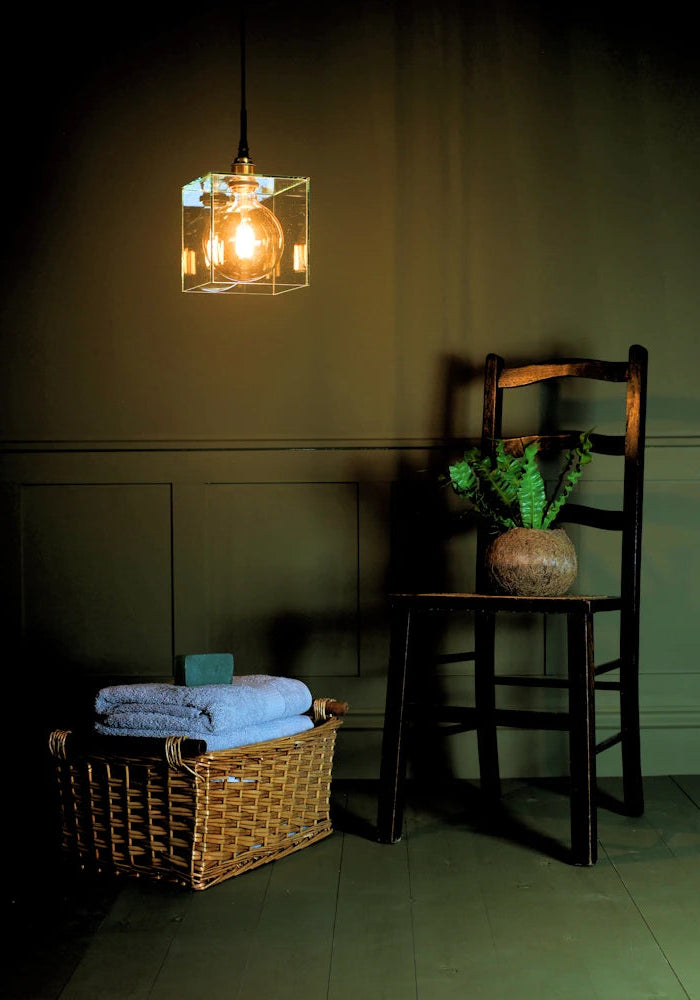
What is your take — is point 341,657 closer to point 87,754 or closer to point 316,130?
point 87,754

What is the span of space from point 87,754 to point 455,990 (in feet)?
2.99

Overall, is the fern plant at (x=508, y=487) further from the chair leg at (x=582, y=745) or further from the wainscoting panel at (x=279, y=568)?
the wainscoting panel at (x=279, y=568)

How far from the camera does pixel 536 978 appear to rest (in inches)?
64.1

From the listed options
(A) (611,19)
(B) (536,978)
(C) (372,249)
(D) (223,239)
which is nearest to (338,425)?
(C) (372,249)

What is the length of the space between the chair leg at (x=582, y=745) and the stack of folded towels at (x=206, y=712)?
0.59 m

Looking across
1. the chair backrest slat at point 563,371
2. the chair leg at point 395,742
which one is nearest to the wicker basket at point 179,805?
the chair leg at point 395,742

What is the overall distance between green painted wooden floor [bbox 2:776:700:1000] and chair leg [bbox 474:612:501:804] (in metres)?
0.29

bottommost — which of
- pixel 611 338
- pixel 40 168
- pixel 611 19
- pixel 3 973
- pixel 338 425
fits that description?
pixel 3 973

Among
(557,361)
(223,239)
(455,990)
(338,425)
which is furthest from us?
(338,425)

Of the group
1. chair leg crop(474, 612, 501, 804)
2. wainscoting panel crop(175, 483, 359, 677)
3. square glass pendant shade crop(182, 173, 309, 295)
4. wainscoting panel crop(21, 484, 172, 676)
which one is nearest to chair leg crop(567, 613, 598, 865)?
chair leg crop(474, 612, 501, 804)

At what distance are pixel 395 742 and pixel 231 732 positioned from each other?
42 centimetres

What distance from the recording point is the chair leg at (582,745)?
216cm

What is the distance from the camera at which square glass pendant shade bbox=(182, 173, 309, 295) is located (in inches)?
80.8

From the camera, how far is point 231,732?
2.10m
